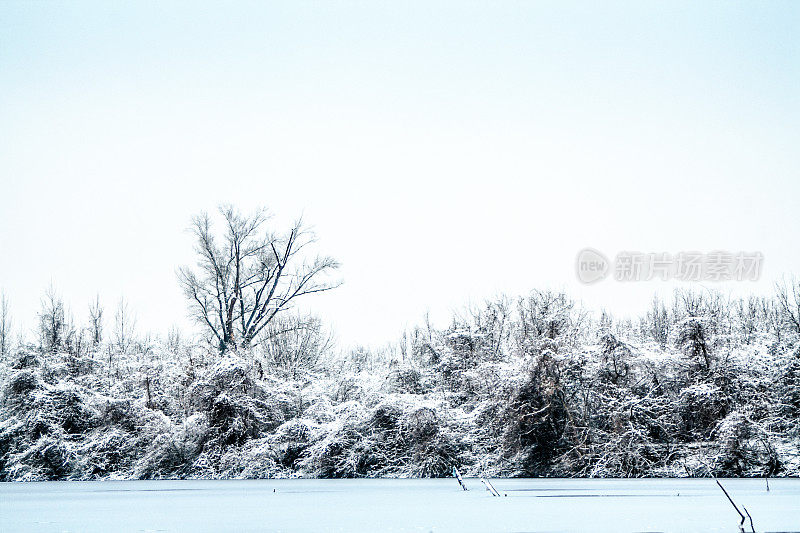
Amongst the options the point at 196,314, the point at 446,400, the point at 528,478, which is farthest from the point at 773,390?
the point at 196,314

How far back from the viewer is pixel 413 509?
15.1 metres

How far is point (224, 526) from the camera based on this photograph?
1211cm

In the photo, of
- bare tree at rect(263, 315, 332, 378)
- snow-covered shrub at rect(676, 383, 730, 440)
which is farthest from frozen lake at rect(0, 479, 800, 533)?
bare tree at rect(263, 315, 332, 378)

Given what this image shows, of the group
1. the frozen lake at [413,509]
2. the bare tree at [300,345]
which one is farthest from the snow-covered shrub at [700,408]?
the bare tree at [300,345]

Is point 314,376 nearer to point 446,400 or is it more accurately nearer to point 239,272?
point 446,400

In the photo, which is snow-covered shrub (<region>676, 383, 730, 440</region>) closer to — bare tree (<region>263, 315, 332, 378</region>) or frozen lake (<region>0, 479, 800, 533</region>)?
frozen lake (<region>0, 479, 800, 533</region>)

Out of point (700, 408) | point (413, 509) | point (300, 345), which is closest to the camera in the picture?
point (413, 509)

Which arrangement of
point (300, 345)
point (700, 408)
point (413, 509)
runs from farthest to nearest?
point (300, 345) < point (700, 408) < point (413, 509)

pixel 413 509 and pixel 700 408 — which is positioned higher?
pixel 413 509

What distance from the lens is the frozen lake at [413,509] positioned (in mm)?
11859

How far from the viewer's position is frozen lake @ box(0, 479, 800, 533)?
1186 centimetres

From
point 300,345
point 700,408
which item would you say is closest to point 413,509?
point 700,408

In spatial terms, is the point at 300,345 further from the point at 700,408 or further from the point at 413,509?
the point at 413,509

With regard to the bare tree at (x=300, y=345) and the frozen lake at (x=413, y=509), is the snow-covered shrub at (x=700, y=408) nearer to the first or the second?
the frozen lake at (x=413, y=509)
